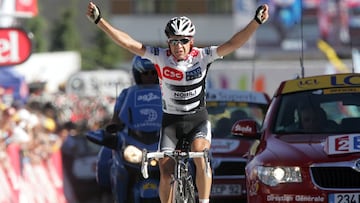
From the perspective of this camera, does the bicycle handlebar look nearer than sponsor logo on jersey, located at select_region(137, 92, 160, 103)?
Yes

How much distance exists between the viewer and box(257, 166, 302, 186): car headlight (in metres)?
9.23

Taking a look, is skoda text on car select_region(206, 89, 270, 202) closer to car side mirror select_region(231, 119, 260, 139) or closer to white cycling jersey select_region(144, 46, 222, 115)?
car side mirror select_region(231, 119, 260, 139)

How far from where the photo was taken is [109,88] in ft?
121

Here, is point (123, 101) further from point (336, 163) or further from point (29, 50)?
point (29, 50)

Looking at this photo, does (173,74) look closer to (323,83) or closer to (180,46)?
(180,46)

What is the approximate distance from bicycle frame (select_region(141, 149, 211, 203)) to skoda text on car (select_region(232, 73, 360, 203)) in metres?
0.65

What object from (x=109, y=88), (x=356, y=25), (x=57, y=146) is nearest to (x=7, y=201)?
(x=57, y=146)

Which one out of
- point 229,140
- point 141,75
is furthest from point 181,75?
point 229,140

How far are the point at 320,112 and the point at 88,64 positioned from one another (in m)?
56.4

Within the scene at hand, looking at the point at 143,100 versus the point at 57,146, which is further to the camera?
the point at 57,146

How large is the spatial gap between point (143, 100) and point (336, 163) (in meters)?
2.79

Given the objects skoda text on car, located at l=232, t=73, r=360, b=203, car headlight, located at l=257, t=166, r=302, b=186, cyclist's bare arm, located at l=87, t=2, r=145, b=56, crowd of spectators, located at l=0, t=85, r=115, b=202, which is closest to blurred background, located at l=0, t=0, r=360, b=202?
crowd of spectators, located at l=0, t=85, r=115, b=202

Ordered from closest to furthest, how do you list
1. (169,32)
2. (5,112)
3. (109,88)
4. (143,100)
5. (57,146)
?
(169,32)
(143,100)
(57,146)
(5,112)
(109,88)

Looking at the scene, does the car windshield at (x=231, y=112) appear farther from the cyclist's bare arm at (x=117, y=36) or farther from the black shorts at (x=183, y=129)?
the cyclist's bare arm at (x=117, y=36)
